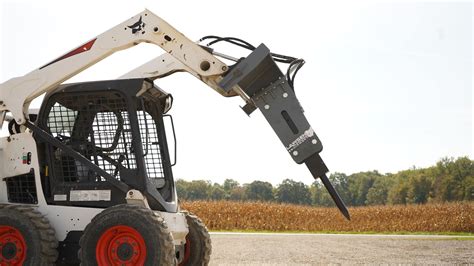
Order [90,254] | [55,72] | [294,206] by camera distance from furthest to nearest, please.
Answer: [294,206] < [55,72] < [90,254]

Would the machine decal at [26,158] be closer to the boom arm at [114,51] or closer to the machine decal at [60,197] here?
the boom arm at [114,51]

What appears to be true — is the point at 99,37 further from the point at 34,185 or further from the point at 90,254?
the point at 90,254

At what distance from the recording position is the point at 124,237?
7.65m

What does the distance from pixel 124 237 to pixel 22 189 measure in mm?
1869

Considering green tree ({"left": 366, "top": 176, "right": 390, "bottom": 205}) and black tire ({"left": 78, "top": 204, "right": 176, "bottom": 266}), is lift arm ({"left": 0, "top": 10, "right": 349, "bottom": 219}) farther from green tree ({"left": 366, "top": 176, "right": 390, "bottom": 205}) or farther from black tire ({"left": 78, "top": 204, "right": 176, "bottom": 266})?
green tree ({"left": 366, "top": 176, "right": 390, "bottom": 205})

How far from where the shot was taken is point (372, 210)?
1438 inches

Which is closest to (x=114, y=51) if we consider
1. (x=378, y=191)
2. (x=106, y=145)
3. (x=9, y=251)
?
(x=106, y=145)

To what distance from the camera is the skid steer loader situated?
784 centimetres

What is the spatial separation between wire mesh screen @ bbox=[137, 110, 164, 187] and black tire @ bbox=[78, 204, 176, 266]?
Result: 109 centimetres

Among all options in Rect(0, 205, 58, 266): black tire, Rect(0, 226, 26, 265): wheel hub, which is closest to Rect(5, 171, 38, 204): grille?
Rect(0, 205, 58, 266): black tire

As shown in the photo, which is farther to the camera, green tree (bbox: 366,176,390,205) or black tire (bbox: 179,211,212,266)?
green tree (bbox: 366,176,390,205)

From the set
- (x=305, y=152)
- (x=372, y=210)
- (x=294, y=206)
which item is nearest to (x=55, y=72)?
(x=305, y=152)

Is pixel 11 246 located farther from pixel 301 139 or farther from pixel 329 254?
pixel 329 254

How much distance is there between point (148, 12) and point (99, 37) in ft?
2.42
